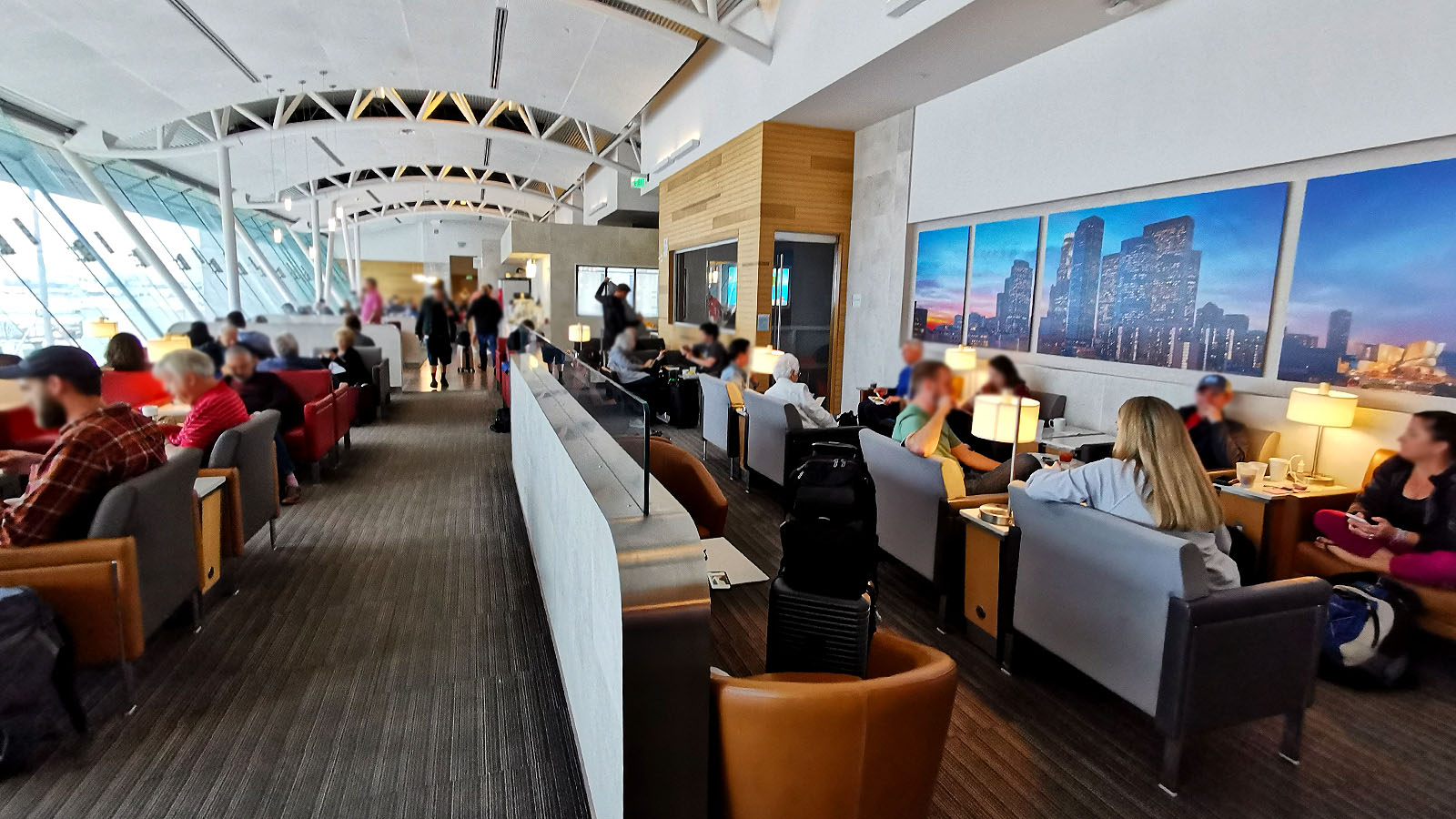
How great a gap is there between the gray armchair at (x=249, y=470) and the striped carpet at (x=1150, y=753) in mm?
2516

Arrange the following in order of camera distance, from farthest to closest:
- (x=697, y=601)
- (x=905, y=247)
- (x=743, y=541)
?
(x=905, y=247) < (x=743, y=541) < (x=697, y=601)

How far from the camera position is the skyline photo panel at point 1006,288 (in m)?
5.37

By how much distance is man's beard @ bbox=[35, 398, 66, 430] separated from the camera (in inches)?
69.3

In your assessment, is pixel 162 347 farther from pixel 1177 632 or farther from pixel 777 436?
pixel 1177 632

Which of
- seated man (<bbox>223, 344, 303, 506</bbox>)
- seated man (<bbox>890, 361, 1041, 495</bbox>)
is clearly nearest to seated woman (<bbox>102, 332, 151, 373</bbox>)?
seated man (<bbox>223, 344, 303, 506</bbox>)

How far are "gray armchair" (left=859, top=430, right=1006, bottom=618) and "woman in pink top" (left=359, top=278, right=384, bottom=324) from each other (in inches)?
88.9

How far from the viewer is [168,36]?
7.47m

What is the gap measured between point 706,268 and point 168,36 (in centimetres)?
682

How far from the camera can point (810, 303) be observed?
8.16m

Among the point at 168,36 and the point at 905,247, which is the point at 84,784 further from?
the point at 168,36

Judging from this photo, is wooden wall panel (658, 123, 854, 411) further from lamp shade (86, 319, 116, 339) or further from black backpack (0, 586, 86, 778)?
lamp shade (86, 319, 116, 339)

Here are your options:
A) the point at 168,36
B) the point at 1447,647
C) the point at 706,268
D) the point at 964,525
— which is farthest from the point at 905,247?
the point at 168,36

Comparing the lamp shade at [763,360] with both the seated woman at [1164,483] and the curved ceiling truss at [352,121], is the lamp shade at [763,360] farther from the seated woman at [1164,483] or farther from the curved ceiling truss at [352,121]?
the curved ceiling truss at [352,121]

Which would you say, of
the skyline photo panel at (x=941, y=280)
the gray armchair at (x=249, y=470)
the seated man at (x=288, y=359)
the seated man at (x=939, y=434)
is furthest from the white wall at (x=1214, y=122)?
the seated man at (x=288, y=359)
